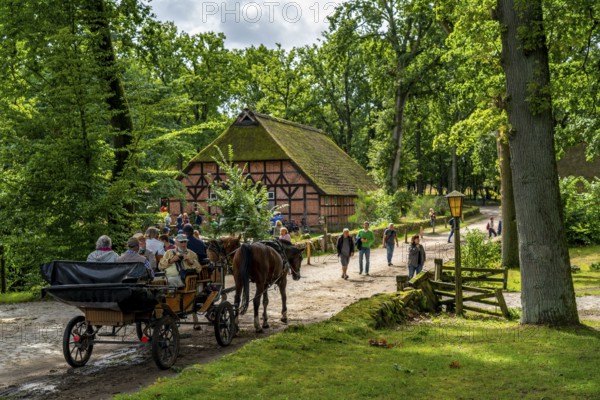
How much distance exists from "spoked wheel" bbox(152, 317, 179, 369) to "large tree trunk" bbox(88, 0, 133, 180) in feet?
31.1

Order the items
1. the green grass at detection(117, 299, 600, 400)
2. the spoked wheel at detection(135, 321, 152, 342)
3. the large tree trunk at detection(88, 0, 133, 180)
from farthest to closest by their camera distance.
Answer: the large tree trunk at detection(88, 0, 133, 180), the spoked wheel at detection(135, 321, 152, 342), the green grass at detection(117, 299, 600, 400)

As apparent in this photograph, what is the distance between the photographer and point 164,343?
937 centimetres

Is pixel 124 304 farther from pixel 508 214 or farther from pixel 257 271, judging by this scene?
pixel 508 214

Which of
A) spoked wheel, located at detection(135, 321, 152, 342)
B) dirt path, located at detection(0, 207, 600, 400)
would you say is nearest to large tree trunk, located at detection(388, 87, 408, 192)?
dirt path, located at detection(0, 207, 600, 400)

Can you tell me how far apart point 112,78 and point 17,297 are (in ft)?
22.4

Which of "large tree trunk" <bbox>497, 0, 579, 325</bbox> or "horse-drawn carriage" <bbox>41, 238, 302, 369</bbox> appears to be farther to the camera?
"large tree trunk" <bbox>497, 0, 579, 325</bbox>

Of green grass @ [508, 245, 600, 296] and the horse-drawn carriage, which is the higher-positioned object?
the horse-drawn carriage

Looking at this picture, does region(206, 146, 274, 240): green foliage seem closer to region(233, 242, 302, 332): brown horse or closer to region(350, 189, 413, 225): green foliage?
region(233, 242, 302, 332): brown horse

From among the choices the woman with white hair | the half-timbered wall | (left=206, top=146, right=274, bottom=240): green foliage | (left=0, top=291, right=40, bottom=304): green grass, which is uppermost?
the half-timbered wall

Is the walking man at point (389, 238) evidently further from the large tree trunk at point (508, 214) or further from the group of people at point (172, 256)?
the group of people at point (172, 256)

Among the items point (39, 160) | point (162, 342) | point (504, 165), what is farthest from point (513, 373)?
point (504, 165)

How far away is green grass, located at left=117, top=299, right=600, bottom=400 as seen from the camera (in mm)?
7301

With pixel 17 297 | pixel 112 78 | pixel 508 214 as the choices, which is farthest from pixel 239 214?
pixel 508 214

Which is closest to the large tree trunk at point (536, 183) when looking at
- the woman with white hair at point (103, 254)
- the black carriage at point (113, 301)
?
the black carriage at point (113, 301)
